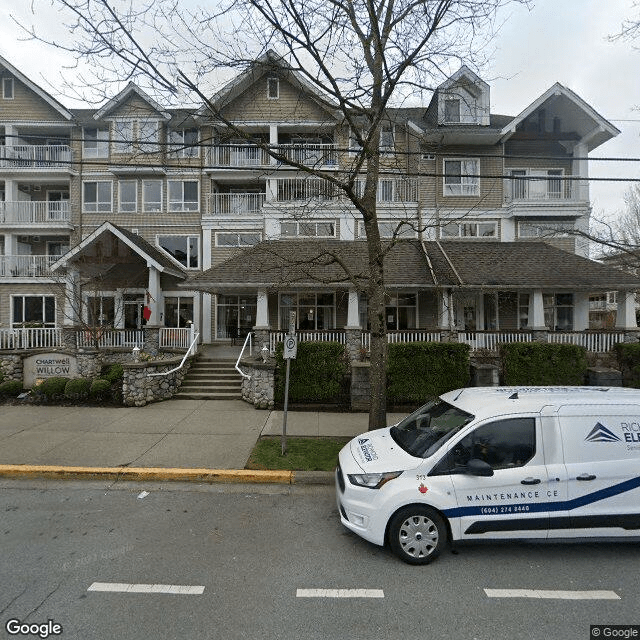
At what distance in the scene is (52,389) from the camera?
10.6 m

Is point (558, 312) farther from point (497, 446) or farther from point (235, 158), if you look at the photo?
point (235, 158)

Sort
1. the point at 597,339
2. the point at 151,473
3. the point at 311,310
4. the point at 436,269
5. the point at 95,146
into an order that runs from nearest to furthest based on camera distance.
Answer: the point at 151,473 < the point at 597,339 < the point at 436,269 < the point at 311,310 < the point at 95,146

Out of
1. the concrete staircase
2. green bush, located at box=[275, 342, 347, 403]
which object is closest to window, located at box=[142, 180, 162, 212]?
the concrete staircase

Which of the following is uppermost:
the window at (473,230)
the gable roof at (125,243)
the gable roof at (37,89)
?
the gable roof at (37,89)

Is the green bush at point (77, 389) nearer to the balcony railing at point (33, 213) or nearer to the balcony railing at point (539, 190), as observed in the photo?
the balcony railing at point (33, 213)

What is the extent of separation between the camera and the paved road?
9.45 feet

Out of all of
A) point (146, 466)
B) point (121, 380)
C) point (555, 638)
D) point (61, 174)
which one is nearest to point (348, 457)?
point (555, 638)

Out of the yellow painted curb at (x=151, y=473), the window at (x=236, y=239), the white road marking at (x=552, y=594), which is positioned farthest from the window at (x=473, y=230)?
the white road marking at (x=552, y=594)

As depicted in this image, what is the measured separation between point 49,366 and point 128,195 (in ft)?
36.0

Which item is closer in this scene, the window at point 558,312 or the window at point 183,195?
the window at point 558,312

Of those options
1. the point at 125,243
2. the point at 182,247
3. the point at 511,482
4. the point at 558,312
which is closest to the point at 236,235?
the point at 182,247

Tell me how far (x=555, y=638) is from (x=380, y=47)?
7689mm

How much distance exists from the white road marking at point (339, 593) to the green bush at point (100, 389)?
9.37 m

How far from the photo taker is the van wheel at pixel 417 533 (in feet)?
12.1
